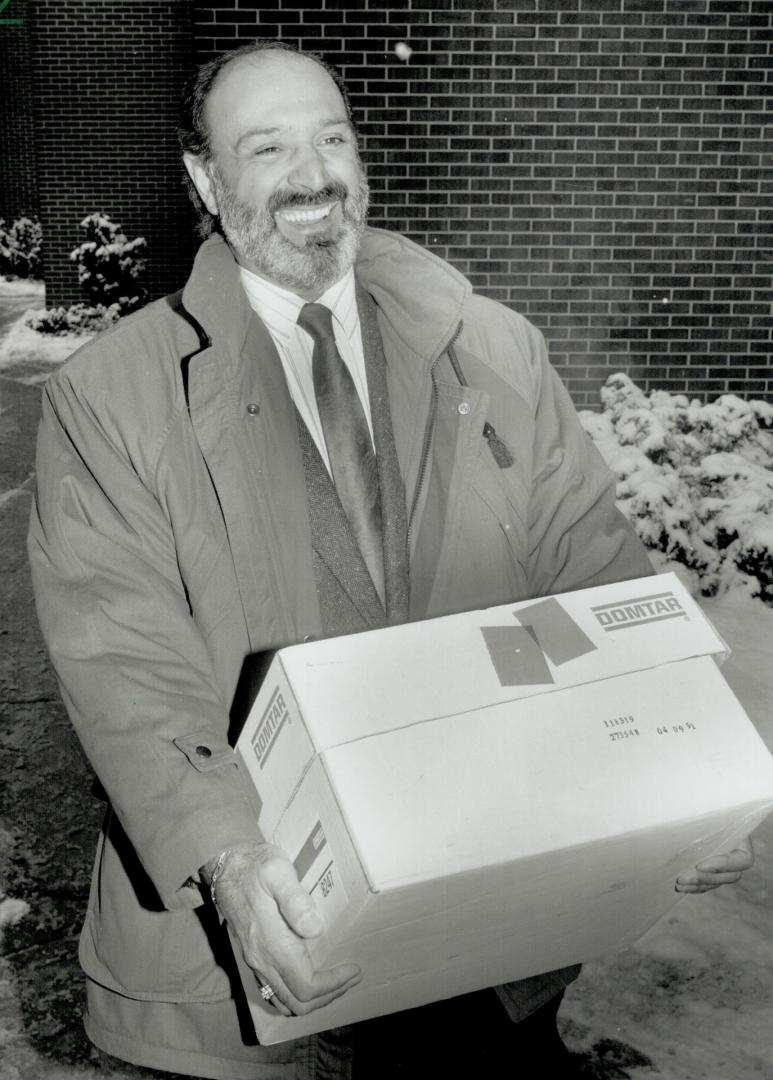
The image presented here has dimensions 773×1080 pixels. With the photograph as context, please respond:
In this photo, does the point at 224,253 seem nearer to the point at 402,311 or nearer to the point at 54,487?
the point at 402,311

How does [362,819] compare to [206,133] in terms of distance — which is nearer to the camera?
[362,819]

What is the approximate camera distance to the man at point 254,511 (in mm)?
1610

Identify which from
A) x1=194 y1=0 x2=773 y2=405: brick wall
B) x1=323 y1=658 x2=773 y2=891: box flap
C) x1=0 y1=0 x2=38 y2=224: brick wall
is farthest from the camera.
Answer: x1=0 y1=0 x2=38 y2=224: brick wall

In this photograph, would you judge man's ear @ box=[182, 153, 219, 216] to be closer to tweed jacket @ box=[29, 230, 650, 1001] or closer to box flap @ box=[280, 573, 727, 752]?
tweed jacket @ box=[29, 230, 650, 1001]

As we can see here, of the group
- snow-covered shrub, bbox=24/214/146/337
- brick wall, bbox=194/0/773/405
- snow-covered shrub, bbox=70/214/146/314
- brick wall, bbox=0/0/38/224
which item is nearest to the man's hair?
brick wall, bbox=194/0/773/405

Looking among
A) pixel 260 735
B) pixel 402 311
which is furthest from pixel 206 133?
pixel 260 735

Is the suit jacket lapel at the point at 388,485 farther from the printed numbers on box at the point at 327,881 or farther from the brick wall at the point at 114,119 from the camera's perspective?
the brick wall at the point at 114,119

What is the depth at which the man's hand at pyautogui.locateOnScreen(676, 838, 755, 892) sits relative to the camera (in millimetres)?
1628

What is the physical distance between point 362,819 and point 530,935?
0.44 meters

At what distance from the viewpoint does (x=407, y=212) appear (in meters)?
6.70

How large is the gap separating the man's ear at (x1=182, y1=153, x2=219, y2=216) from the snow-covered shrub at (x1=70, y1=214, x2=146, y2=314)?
15006mm

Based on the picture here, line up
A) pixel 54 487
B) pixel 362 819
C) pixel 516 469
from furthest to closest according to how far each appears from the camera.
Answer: pixel 516 469, pixel 54 487, pixel 362 819

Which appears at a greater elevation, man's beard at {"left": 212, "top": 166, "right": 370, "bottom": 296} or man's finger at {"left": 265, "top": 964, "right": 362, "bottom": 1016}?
man's beard at {"left": 212, "top": 166, "right": 370, "bottom": 296}

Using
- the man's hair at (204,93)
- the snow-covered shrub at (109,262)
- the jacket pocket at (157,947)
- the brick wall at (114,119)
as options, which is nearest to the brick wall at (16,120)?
the brick wall at (114,119)
